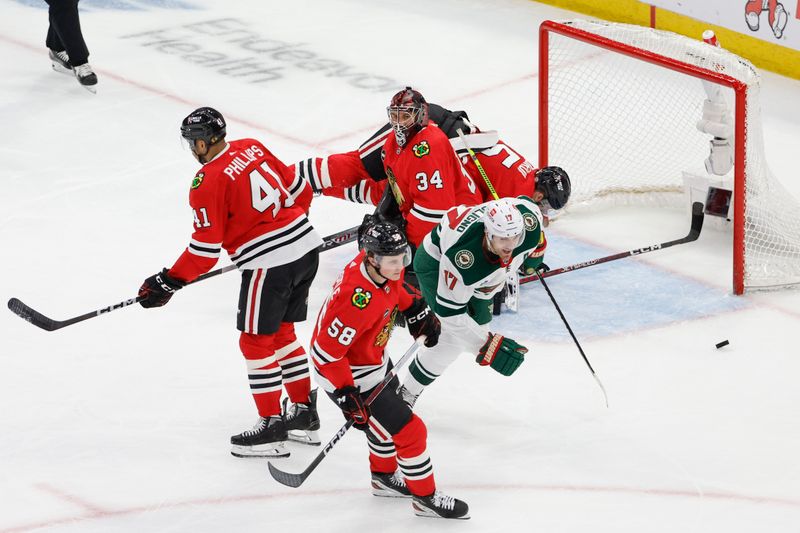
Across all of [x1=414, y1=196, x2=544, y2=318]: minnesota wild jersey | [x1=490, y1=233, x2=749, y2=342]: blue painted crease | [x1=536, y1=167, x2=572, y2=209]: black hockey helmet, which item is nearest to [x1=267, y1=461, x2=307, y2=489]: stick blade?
[x1=414, y1=196, x2=544, y2=318]: minnesota wild jersey

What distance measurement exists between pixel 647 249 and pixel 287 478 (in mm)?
2035

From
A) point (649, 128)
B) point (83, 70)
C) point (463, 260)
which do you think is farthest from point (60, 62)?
point (463, 260)

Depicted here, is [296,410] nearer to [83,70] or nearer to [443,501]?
[443,501]

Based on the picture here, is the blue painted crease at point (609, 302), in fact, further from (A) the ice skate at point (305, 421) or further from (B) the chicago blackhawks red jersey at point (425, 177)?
(A) the ice skate at point (305, 421)

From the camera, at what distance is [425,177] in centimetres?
454

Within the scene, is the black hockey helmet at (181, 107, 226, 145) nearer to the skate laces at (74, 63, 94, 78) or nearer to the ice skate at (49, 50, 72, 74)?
the skate laces at (74, 63, 94, 78)

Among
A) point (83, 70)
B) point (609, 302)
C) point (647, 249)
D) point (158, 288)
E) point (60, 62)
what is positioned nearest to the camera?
point (158, 288)

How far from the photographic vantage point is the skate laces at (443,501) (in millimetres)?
3699

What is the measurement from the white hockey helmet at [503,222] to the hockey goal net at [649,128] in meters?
1.52

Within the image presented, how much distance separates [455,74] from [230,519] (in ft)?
13.2

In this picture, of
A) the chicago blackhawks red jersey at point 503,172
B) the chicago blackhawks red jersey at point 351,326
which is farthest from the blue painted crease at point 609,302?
the chicago blackhawks red jersey at point 351,326

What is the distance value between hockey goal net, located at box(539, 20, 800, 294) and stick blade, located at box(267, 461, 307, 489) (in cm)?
211

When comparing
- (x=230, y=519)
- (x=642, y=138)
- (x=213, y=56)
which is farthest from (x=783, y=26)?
(x=230, y=519)

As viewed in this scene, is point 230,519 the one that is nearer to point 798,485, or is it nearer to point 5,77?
point 798,485
